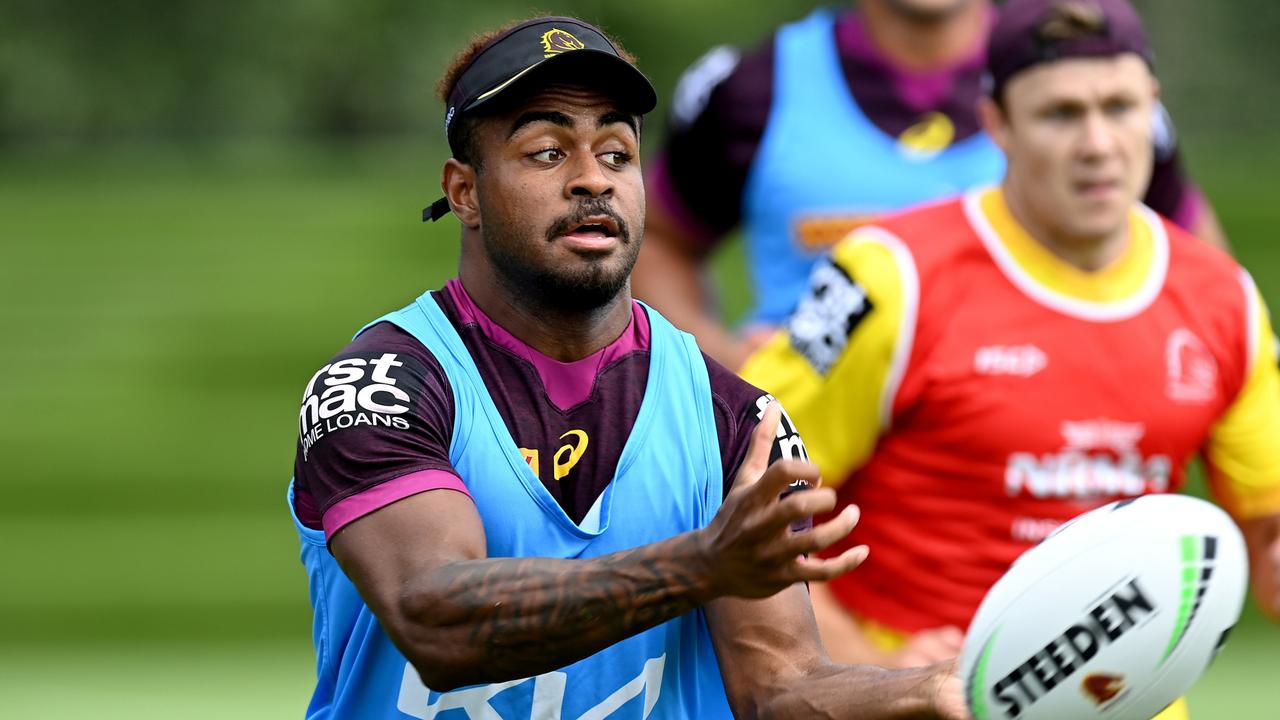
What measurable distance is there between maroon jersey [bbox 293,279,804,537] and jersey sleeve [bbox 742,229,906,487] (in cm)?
90

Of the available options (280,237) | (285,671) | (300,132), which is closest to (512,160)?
(285,671)

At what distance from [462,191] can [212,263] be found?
1497 cm

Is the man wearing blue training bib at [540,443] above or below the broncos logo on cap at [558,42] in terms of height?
below

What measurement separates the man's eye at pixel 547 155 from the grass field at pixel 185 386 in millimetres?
6527

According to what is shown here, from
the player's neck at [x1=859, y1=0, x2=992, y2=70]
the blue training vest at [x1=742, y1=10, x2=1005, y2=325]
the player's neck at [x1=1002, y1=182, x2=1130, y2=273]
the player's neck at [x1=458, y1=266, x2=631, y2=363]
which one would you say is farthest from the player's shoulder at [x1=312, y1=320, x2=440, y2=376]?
the player's neck at [x1=859, y1=0, x2=992, y2=70]

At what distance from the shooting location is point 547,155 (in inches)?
135

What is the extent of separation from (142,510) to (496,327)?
11.1m

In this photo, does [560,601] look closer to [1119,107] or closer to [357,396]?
[357,396]

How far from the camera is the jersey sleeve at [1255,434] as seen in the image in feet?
15.3

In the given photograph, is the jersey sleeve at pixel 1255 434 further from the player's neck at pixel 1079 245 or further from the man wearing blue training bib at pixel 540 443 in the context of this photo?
the man wearing blue training bib at pixel 540 443

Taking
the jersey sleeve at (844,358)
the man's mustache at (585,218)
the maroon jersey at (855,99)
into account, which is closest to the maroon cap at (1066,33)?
the jersey sleeve at (844,358)

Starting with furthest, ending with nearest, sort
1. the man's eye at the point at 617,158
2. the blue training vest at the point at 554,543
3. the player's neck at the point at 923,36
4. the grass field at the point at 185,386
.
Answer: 1. the grass field at the point at 185,386
2. the player's neck at the point at 923,36
3. the man's eye at the point at 617,158
4. the blue training vest at the point at 554,543

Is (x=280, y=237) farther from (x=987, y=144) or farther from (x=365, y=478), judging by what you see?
(x=365, y=478)

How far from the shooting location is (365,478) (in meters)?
3.20
